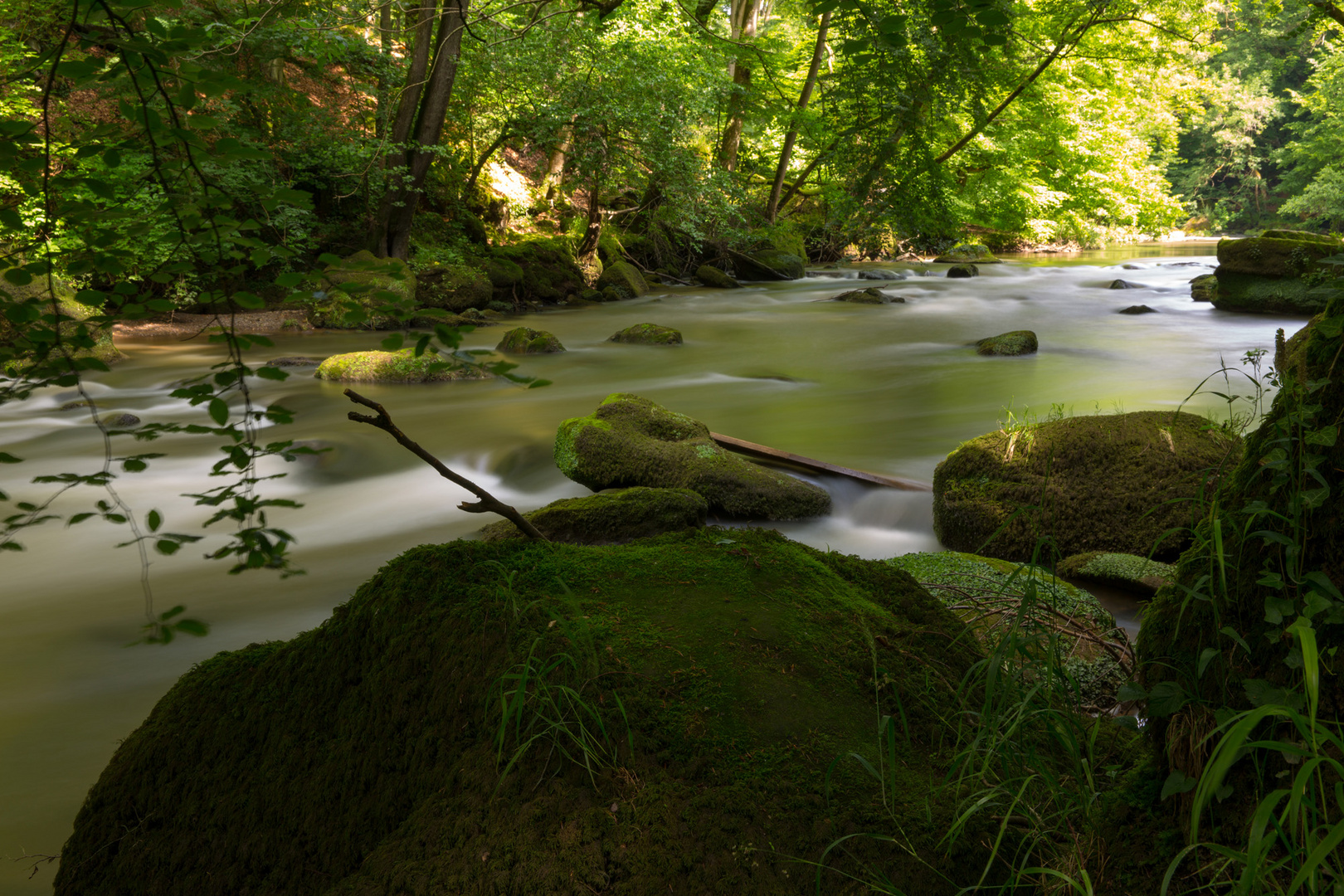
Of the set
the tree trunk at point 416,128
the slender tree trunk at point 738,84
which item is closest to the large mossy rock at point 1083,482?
the tree trunk at point 416,128

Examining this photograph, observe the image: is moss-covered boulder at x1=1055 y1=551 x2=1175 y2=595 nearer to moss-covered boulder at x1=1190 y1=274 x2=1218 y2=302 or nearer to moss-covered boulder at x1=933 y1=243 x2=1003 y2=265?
moss-covered boulder at x1=1190 y1=274 x2=1218 y2=302

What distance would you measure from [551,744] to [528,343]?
11.0m

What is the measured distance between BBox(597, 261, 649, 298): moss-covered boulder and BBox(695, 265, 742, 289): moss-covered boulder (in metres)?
2.07

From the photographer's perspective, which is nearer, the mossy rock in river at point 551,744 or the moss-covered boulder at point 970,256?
the mossy rock in river at point 551,744

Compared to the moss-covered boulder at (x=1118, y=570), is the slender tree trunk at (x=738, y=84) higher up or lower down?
higher up

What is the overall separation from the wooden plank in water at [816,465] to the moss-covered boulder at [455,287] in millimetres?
9673

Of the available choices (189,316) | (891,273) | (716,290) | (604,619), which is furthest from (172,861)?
(891,273)

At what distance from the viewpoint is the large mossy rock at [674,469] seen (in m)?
5.59

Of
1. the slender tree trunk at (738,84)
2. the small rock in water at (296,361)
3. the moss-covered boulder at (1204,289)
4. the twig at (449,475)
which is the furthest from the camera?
the slender tree trunk at (738,84)

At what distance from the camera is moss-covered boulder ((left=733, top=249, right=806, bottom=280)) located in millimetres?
22156

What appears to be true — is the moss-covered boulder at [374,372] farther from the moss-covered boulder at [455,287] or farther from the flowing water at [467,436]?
the moss-covered boulder at [455,287]

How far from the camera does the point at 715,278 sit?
834 inches

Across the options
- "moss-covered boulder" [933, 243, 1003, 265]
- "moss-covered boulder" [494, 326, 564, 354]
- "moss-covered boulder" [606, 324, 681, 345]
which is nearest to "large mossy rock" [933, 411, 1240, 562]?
"moss-covered boulder" [494, 326, 564, 354]

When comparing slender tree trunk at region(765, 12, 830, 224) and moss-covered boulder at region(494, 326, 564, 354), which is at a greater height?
slender tree trunk at region(765, 12, 830, 224)
